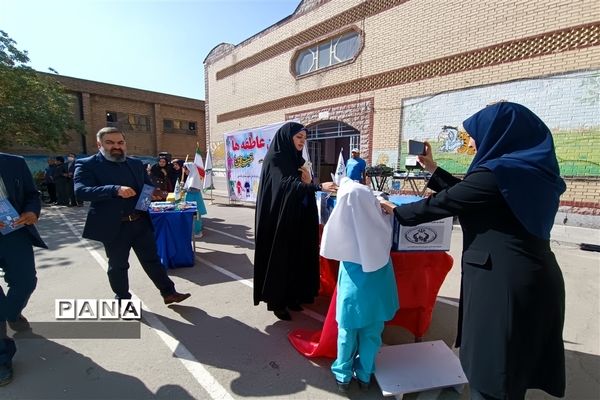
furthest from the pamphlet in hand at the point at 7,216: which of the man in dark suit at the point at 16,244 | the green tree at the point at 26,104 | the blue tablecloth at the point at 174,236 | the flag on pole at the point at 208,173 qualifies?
the green tree at the point at 26,104

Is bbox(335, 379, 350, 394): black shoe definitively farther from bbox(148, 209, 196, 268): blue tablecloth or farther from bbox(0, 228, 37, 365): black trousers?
bbox(148, 209, 196, 268): blue tablecloth

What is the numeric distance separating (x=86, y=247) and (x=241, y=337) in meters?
4.67

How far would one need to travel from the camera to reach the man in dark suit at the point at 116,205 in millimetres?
2863

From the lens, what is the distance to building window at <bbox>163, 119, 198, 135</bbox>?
25.6 m

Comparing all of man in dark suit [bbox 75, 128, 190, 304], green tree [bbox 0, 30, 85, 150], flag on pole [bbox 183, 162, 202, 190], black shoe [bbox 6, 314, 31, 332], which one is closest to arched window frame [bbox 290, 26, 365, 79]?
flag on pole [bbox 183, 162, 202, 190]

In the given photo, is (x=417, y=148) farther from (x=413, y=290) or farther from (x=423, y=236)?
(x=413, y=290)

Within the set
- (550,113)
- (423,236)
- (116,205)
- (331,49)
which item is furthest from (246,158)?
(423,236)

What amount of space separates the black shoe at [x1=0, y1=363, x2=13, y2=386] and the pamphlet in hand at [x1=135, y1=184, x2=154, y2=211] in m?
1.47

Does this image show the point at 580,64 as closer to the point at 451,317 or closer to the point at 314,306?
the point at 451,317

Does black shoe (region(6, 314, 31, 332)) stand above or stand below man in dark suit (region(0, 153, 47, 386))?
below

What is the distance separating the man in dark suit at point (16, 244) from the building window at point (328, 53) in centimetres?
1021

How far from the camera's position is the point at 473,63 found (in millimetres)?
7875

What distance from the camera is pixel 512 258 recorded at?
4.75 ft

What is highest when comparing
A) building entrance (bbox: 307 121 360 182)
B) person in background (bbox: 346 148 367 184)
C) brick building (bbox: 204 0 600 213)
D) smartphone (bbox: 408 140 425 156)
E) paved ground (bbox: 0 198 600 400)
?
brick building (bbox: 204 0 600 213)
